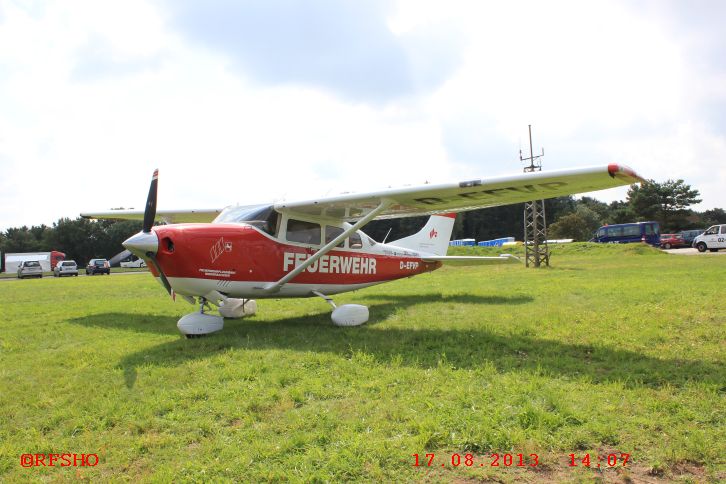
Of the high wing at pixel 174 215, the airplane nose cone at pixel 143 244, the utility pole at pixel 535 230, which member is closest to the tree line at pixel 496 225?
the utility pole at pixel 535 230

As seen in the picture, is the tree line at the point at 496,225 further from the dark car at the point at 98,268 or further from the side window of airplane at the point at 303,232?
the side window of airplane at the point at 303,232

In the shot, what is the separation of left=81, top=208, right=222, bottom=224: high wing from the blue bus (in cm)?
5475

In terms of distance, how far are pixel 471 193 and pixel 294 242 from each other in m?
3.42

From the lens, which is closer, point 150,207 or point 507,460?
point 507,460

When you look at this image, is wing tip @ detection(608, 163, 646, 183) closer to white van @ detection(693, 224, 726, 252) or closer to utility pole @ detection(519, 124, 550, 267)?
utility pole @ detection(519, 124, 550, 267)

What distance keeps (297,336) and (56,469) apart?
3958mm

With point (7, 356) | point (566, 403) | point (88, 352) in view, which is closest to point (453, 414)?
point (566, 403)

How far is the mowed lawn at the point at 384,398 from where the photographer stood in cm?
314

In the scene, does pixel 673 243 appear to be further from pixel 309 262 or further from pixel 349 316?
pixel 309 262

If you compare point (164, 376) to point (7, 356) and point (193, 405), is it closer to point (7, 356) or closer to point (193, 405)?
point (193, 405)

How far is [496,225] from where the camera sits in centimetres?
9375

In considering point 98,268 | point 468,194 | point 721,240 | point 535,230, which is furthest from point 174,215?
point 721,240

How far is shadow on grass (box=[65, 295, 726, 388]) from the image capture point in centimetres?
465

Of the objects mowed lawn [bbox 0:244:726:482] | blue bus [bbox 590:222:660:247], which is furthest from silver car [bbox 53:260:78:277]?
blue bus [bbox 590:222:660:247]
